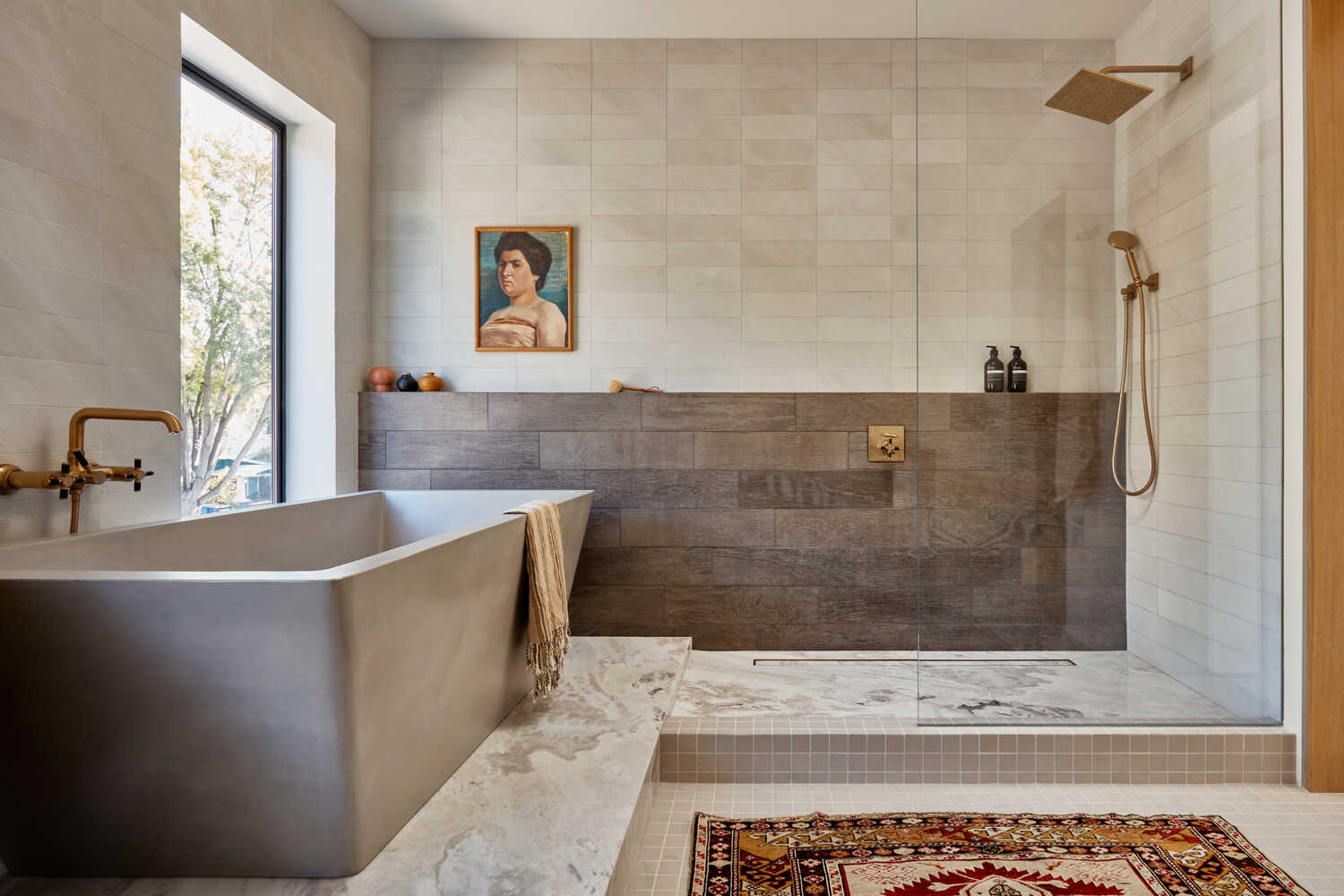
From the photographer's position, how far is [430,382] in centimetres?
397

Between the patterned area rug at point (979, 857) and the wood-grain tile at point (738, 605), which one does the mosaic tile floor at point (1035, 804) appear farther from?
the wood-grain tile at point (738, 605)

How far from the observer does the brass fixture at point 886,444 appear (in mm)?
3809

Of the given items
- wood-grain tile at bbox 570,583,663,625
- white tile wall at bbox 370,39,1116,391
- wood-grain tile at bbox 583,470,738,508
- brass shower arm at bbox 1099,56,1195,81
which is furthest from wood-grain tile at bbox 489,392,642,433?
brass shower arm at bbox 1099,56,1195,81

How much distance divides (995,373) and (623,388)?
6.15 feet

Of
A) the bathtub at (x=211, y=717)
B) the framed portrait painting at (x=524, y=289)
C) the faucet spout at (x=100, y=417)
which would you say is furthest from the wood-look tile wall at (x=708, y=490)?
the bathtub at (x=211, y=717)

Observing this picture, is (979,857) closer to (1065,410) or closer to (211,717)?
(1065,410)

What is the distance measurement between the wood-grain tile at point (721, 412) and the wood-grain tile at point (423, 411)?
81cm

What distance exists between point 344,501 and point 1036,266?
8.81ft

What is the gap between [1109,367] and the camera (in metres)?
2.53

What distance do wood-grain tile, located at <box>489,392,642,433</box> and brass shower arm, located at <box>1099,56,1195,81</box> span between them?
2.22 metres

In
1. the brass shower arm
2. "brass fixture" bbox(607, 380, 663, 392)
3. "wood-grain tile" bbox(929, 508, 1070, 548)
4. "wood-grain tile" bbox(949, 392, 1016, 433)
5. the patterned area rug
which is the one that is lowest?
the patterned area rug

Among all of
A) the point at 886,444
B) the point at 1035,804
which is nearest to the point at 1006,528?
the point at 1035,804

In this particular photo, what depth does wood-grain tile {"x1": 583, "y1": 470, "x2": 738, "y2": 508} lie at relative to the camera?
3.90 m

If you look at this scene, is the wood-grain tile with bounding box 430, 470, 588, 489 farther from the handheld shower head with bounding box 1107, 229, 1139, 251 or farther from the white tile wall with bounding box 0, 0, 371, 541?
the handheld shower head with bounding box 1107, 229, 1139, 251
